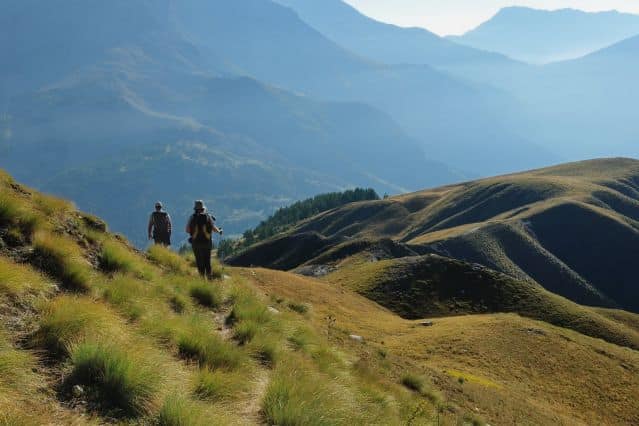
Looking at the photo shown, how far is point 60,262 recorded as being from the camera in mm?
10164

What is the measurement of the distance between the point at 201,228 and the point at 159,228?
5223mm

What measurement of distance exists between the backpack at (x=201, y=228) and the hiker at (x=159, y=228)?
4.71 meters

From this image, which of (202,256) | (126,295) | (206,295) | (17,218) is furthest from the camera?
(202,256)

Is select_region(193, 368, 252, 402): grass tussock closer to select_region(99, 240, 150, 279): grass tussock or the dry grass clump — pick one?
the dry grass clump

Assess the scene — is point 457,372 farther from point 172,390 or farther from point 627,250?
point 627,250

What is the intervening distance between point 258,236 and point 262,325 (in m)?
173

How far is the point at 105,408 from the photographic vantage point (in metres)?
6.20

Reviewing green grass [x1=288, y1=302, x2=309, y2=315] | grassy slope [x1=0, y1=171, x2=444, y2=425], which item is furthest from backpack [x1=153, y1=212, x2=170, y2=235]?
grassy slope [x1=0, y1=171, x2=444, y2=425]

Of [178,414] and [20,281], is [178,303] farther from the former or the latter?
[178,414]

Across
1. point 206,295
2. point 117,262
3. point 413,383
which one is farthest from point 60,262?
point 413,383

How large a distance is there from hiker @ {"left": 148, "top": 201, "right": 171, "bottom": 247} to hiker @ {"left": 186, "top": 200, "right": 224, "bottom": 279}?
4.68m

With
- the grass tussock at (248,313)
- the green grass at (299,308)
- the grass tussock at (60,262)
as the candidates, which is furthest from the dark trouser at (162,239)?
the grass tussock at (60,262)

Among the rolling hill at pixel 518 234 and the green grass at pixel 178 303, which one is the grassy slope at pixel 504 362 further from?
the rolling hill at pixel 518 234

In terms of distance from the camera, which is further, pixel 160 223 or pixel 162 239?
pixel 160 223
